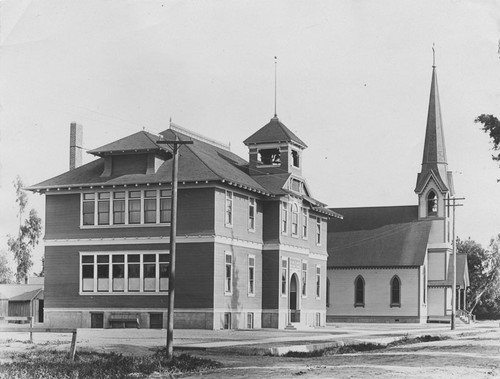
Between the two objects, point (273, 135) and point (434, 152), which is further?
point (434, 152)

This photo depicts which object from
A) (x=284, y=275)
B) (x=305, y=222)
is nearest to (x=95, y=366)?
(x=284, y=275)

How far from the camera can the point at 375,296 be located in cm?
7781

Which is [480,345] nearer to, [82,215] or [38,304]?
[82,215]

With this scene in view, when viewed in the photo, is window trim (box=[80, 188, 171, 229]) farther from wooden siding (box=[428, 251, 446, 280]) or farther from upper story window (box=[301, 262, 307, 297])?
wooden siding (box=[428, 251, 446, 280])

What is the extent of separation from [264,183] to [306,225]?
5427mm

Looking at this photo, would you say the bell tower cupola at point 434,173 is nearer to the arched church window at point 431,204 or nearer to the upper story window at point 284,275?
the arched church window at point 431,204

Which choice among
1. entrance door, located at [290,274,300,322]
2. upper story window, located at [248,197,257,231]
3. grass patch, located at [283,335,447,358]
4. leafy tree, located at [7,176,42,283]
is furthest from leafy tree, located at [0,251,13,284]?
grass patch, located at [283,335,447,358]

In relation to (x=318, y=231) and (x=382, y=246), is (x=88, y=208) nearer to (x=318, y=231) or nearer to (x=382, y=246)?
(x=318, y=231)

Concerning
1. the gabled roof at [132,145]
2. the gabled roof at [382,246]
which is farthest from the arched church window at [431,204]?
the gabled roof at [132,145]

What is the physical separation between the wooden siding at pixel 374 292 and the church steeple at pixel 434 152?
26.8 feet

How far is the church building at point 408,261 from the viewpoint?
77.0 metres

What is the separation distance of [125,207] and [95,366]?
2562cm

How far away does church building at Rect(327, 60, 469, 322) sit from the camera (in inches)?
3031

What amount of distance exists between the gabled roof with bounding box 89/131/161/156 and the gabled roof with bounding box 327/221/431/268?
34766 millimetres
